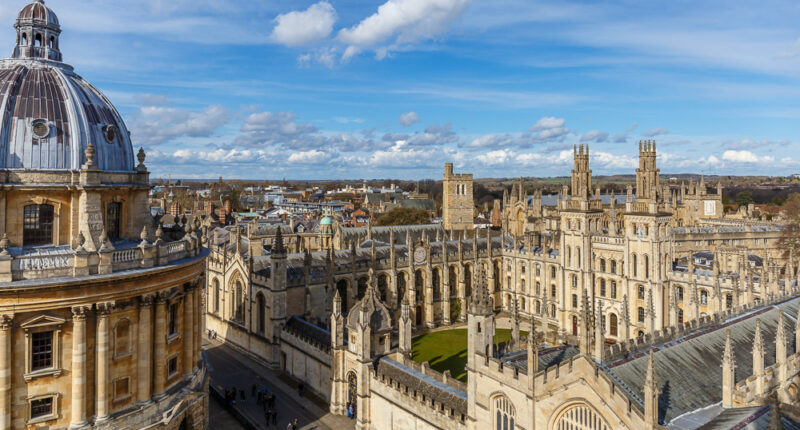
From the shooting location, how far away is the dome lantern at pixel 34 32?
23422 millimetres

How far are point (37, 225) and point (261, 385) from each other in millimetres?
18317

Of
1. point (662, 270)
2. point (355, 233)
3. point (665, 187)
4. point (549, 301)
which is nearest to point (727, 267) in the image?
point (662, 270)

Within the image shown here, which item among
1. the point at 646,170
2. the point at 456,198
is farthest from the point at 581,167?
the point at 456,198

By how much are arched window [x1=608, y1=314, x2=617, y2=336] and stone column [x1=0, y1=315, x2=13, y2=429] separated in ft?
136

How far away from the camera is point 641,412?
15664 millimetres

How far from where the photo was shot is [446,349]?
42312mm

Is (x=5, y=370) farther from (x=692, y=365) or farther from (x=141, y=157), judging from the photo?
(x=692, y=365)

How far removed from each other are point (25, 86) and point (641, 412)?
26053mm

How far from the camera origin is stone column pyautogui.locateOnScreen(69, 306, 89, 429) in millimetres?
19781

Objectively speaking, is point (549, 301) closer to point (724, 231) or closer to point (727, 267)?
point (727, 267)

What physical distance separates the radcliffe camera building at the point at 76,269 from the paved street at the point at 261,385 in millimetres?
6595

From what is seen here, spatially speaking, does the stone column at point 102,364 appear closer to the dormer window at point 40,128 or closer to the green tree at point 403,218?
Answer: the dormer window at point 40,128

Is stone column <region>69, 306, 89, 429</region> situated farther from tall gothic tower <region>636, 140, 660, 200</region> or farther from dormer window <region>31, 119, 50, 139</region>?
tall gothic tower <region>636, 140, 660, 200</region>

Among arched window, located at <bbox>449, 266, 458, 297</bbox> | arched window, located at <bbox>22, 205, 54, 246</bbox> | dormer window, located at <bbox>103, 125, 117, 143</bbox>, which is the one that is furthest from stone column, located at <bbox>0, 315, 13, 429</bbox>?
arched window, located at <bbox>449, 266, 458, 297</bbox>
